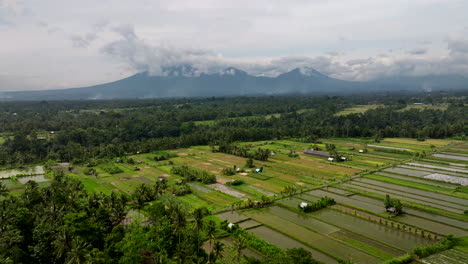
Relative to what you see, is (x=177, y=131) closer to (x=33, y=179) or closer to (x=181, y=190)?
(x=33, y=179)

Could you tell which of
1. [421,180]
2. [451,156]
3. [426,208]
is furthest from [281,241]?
[451,156]

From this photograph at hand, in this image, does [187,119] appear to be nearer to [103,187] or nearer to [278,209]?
[103,187]

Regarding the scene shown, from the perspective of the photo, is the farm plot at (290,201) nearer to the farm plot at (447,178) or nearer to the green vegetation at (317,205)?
the green vegetation at (317,205)

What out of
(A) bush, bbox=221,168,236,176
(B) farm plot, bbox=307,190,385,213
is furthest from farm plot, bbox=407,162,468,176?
(A) bush, bbox=221,168,236,176

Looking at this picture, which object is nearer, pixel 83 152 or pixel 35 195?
pixel 35 195

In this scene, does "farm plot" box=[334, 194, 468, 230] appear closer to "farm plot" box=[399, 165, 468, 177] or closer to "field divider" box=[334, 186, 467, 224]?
"field divider" box=[334, 186, 467, 224]

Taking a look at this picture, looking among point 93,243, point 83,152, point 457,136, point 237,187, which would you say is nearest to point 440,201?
point 237,187
